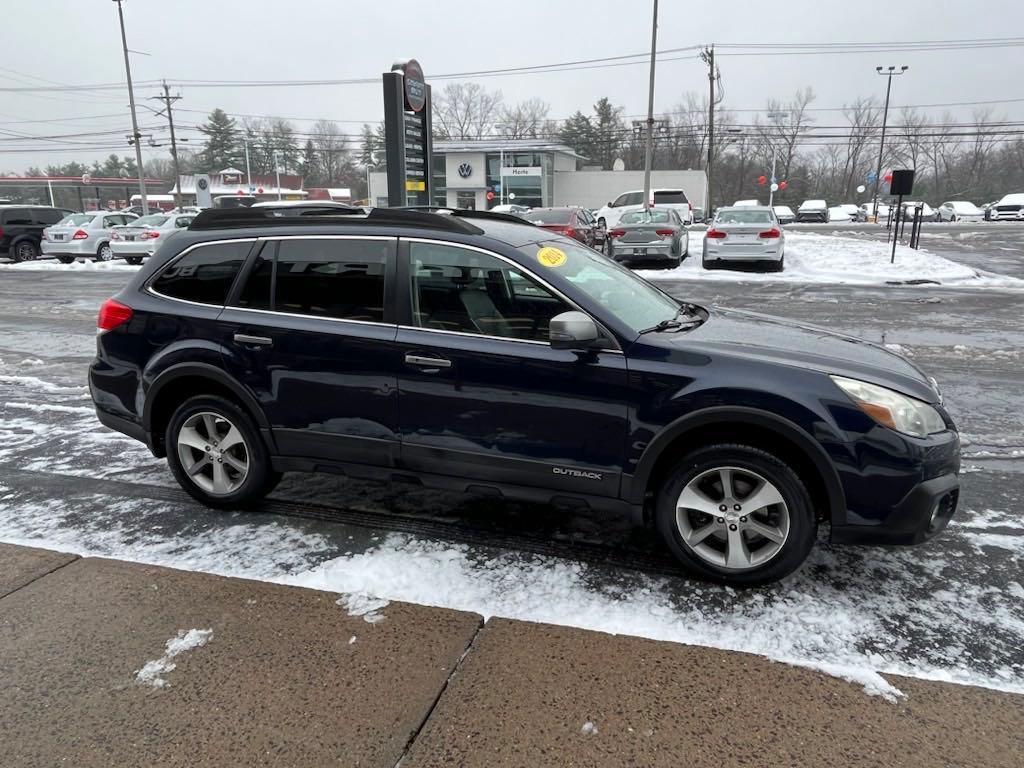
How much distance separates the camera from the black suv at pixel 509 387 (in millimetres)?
3182

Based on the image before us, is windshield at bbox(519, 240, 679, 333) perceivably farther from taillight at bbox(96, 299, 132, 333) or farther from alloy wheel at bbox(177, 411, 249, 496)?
taillight at bbox(96, 299, 132, 333)

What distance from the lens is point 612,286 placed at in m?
4.01

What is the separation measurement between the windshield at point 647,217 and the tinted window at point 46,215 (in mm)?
19208

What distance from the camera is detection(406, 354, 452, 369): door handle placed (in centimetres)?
359

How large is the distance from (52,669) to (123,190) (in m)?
91.6

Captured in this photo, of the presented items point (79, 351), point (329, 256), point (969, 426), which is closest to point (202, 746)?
point (329, 256)

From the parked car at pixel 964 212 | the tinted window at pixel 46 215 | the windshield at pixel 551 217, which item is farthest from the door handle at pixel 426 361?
the parked car at pixel 964 212

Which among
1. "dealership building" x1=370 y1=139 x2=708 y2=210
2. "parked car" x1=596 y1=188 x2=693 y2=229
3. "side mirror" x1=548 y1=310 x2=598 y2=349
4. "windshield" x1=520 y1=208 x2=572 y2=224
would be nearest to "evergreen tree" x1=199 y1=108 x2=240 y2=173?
"dealership building" x1=370 y1=139 x2=708 y2=210

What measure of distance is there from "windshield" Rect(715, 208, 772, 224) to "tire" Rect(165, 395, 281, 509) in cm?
1611

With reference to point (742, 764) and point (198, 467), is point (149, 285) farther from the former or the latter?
point (742, 764)

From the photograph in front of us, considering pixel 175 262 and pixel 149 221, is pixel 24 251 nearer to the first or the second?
pixel 149 221

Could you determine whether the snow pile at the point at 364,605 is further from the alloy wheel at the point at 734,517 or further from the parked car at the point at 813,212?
the parked car at the point at 813,212

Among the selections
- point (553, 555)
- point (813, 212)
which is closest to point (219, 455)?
point (553, 555)

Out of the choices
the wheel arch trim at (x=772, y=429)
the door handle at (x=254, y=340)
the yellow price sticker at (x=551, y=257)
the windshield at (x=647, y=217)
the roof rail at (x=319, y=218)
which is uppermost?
the roof rail at (x=319, y=218)
